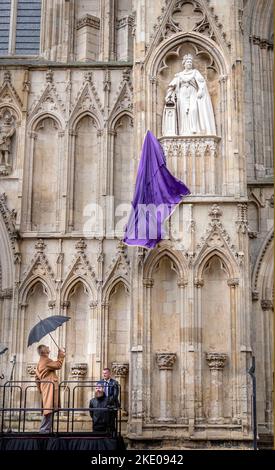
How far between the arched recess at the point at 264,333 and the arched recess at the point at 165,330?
6.04 ft

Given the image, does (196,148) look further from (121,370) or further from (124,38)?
(121,370)

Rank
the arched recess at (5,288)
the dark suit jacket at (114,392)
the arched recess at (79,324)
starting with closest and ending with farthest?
the dark suit jacket at (114,392), the arched recess at (79,324), the arched recess at (5,288)

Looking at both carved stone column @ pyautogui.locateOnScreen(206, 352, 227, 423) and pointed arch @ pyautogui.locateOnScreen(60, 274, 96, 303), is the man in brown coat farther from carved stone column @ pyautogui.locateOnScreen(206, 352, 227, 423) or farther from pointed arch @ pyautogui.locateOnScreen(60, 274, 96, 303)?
carved stone column @ pyautogui.locateOnScreen(206, 352, 227, 423)

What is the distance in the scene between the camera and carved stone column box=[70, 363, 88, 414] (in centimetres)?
1786

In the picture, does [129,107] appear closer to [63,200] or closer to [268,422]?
[63,200]

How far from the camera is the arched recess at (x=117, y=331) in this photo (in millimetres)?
17844

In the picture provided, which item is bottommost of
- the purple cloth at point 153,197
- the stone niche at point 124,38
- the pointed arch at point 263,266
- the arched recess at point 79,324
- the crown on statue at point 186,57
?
the arched recess at point 79,324

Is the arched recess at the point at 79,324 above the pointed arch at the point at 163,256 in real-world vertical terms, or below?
below

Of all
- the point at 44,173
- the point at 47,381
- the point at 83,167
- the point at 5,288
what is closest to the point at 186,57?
the point at 83,167

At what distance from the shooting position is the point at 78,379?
17953 millimetres

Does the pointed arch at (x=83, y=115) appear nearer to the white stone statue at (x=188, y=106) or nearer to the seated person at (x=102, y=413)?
the white stone statue at (x=188, y=106)

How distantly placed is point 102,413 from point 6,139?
284 inches

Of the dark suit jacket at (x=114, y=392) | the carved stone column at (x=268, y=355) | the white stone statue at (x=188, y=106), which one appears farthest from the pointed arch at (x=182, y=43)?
the dark suit jacket at (x=114, y=392)

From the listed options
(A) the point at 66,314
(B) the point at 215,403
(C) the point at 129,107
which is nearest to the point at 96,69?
(C) the point at 129,107
